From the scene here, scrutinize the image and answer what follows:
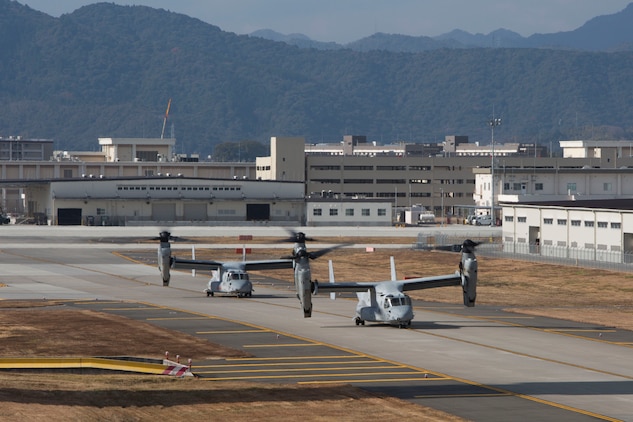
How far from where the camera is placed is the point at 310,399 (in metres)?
45.3

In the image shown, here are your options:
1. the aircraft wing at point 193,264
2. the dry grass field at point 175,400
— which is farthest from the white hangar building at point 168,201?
the dry grass field at point 175,400

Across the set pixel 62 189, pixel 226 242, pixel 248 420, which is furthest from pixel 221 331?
pixel 62 189


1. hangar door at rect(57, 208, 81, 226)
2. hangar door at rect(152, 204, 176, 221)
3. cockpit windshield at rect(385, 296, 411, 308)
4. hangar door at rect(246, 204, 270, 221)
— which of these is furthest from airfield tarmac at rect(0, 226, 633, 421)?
hangar door at rect(246, 204, 270, 221)

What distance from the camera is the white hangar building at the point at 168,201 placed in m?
177

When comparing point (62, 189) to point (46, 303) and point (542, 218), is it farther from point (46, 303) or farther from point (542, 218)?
point (46, 303)

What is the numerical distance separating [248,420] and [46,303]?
140ft

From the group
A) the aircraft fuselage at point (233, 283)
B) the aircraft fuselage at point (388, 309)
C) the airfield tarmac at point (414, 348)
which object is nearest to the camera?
the airfield tarmac at point (414, 348)

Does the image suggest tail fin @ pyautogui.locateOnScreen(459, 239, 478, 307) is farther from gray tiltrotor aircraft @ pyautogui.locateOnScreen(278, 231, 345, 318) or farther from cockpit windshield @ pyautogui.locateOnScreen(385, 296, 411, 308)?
gray tiltrotor aircraft @ pyautogui.locateOnScreen(278, 231, 345, 318)

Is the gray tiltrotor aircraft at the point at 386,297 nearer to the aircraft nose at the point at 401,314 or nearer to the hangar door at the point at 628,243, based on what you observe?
the aircraft nose at the point at 401,314

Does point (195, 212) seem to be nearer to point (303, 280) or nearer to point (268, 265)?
point (268, 265)

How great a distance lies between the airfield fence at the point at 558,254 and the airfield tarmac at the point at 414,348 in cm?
2985

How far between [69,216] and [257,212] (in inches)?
1217

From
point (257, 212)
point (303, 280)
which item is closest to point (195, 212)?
point (257, 212)

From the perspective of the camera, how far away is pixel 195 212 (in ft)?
602
